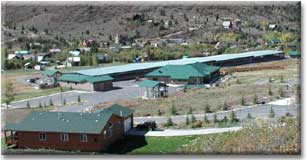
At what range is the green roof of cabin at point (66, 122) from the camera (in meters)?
6.34

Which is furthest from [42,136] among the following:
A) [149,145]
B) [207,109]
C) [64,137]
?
[207,109]

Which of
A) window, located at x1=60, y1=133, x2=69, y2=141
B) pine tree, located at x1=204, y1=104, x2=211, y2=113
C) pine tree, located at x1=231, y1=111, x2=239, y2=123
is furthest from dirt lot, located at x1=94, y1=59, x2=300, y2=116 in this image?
window, located at x1=60, y1=133, x2=69, y2=141

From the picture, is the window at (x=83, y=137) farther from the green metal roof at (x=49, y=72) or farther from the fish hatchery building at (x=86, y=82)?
the green metal roof at (x=49, y=72)

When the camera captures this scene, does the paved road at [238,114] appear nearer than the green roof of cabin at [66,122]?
No

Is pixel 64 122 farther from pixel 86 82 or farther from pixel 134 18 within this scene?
pixel 134 18

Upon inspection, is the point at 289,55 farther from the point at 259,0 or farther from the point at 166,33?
the point at 166,33

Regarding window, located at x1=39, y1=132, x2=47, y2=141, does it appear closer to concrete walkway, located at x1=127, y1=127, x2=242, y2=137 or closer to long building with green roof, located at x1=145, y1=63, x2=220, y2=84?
concrete walkway, located at x1=127, y1=127, x2=242, y2=137

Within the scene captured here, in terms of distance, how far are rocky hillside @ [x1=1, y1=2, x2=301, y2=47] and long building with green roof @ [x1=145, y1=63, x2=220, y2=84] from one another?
35cm

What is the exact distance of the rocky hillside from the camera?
6.14 m

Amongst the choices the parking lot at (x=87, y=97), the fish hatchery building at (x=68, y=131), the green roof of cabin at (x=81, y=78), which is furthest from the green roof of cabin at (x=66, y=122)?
the green roof of cabin at (x=81, y=78)

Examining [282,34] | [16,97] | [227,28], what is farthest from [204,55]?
[16,97]

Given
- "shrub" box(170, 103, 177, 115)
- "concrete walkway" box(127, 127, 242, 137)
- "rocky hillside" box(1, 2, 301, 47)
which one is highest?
"rocky hillside" box(1, 2, 301, 47)

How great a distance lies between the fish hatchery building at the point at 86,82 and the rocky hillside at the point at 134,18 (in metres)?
0.44

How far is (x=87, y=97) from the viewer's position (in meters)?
6.87
